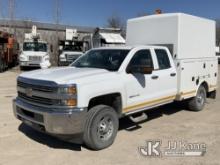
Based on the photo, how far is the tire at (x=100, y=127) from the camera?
492cm

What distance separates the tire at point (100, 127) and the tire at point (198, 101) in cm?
356

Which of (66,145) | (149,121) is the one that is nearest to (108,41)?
(149,121)

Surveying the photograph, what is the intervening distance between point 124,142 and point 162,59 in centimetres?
236

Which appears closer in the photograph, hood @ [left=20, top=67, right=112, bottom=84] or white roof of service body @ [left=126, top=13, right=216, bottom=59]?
hood @ [left=20, top=67, right=112, bottom=84]

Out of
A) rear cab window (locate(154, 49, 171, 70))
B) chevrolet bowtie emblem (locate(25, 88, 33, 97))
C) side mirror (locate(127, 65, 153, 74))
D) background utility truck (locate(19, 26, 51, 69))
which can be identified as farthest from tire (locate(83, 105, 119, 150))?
background utility truck (locate(19, 26, 51, 69))

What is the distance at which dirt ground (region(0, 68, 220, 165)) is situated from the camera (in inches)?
186

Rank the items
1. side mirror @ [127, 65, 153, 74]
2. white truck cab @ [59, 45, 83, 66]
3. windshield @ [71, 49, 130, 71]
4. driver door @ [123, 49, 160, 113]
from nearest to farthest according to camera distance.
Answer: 1. side mirror @ [127, 65, 153, 74]
2. driver door @ [123, 49, 160, 113]
3. windshield @ [71, 49, 130, 71]
4. white truck cab @ [59, 45, 83, 66]

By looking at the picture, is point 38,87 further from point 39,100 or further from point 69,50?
point 69,50

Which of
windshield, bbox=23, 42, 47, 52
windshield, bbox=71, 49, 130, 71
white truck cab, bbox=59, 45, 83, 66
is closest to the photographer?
windshield, bbox=71, 49, 130, 71

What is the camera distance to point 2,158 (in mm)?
4742

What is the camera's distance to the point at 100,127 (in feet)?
16.9

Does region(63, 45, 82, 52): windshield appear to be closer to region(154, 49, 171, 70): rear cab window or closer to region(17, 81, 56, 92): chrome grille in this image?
region(154, 49, 171, 70): rear cab window

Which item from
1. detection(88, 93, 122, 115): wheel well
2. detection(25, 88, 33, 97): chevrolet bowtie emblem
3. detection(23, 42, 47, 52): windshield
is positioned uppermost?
detection(23, 42, 47, 52): windshield

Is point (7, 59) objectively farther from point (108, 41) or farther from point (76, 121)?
point (76, 121)
